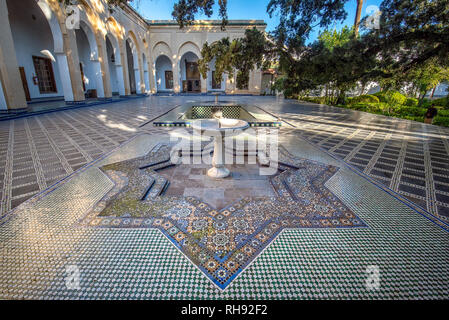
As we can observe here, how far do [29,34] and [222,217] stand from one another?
38.5 feet

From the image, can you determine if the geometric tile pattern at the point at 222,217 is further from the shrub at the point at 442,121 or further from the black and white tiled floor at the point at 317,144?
the shrub at the point at 442,121

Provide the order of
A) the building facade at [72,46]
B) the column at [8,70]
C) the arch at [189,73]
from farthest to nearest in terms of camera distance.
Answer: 1. the arch at [189,73]
2. the building facade at [72,46]
3. the column at [8,70]

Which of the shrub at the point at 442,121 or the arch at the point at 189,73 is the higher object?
the arch at the point at 189,73

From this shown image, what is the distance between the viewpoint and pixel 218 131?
2172 millimetres

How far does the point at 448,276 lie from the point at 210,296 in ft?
4.45

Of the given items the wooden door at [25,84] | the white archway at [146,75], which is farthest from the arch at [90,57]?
the white archway at [146,75]

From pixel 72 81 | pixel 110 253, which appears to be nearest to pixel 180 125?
pixel 110 253

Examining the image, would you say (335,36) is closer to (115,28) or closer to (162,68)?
(115,28)

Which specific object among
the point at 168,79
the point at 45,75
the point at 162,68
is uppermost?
the point at 162,68

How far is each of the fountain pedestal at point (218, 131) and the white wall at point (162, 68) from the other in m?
18.3

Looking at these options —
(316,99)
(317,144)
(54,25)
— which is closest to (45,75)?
(54,25)

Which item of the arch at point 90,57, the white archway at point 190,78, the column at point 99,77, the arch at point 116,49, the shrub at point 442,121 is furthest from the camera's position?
the white archway at point 190,78

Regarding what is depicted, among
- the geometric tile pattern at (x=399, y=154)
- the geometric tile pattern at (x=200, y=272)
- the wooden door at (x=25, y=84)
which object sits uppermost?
the wooden door at (x=25, y=84)

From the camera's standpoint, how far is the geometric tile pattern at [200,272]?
1.07 m
